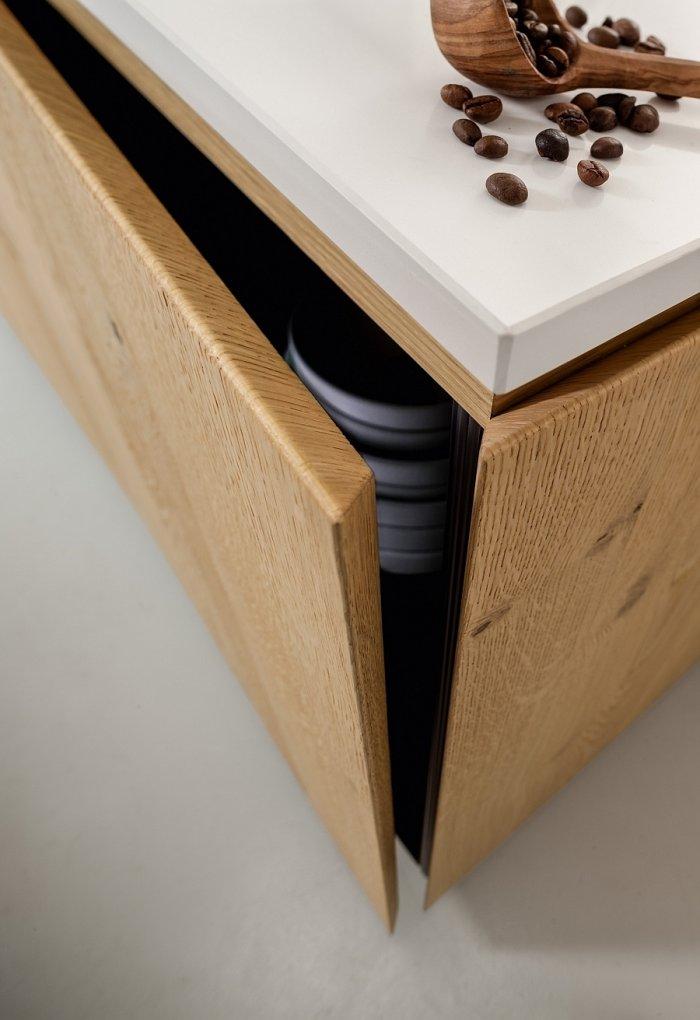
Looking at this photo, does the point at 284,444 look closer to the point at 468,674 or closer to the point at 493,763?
the point at 468,674

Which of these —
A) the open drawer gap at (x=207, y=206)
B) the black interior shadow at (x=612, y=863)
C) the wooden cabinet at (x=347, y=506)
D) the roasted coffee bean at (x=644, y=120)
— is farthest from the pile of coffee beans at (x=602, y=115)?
the black interior shadow at (x=612, y=863)

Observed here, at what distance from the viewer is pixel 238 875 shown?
2.50 feet

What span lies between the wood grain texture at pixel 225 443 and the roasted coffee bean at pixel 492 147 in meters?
0.12

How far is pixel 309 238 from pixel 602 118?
0.14m

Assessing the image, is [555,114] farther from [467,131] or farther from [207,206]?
[207,206]

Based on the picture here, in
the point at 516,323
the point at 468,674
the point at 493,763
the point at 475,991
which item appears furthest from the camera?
the point at 475,991

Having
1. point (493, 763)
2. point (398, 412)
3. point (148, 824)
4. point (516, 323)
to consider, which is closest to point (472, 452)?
point (516, 323)

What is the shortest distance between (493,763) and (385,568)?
0.16 m

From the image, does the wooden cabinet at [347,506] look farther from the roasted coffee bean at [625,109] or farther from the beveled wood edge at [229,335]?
the roasted coffee bean at [625,109]

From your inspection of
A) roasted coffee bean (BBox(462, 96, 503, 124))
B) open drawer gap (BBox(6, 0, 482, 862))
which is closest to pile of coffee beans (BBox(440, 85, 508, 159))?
roasted coffee bean (BBox(462, 96, 503, 124))

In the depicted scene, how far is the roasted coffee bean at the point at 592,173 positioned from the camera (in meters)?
0.33

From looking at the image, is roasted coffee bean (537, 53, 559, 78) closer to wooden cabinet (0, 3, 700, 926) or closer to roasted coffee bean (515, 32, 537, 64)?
roasted coffee bean (515, 32, 537, 64)

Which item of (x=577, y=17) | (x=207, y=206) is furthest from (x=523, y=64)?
(x=207, y=206)

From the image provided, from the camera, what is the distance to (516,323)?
0.91ft
